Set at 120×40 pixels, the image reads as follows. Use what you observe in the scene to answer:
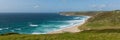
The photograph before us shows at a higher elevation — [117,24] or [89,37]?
[89,37]

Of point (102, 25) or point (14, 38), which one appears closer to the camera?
point (14, 38)

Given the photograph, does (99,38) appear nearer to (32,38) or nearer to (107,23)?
(32,38)

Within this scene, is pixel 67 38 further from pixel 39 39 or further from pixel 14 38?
pixel 14 38

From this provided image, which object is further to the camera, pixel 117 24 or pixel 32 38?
pixel 117 24

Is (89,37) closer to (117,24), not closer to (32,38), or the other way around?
(32,38)

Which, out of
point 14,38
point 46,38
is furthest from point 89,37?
point 14,38

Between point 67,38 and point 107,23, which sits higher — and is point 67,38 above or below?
above

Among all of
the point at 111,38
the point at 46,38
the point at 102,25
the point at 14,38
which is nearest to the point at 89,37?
the point at 111,38
